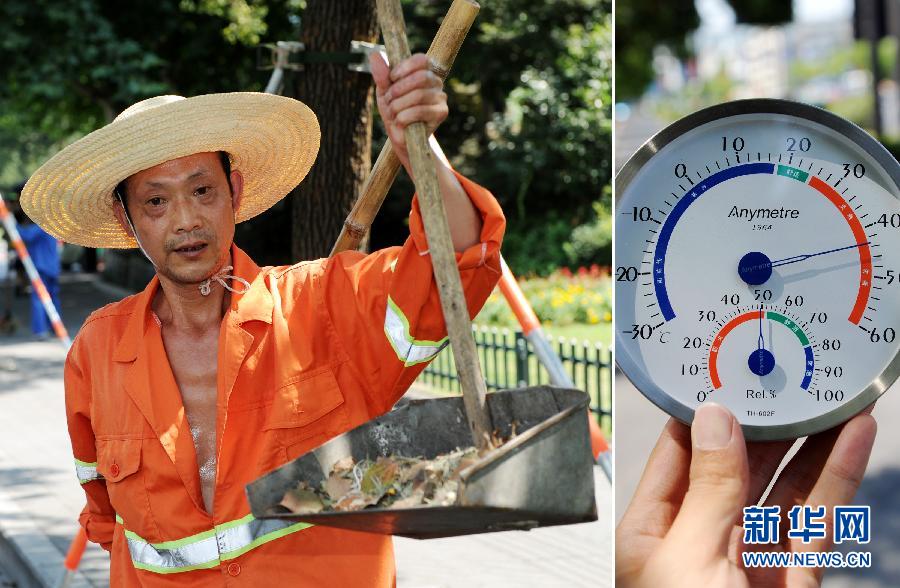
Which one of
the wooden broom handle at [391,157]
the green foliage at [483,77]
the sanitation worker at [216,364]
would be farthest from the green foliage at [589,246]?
the sanitation worker at [216,364]

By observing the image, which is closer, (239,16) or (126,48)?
(126,48)

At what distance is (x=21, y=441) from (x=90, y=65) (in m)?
9.13

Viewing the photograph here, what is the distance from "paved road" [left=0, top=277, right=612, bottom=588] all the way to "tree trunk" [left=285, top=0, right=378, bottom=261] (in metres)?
1.65

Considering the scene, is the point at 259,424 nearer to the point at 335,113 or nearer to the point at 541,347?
the point at 541,347

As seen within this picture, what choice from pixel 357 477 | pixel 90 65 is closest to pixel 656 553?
pixel 357 477

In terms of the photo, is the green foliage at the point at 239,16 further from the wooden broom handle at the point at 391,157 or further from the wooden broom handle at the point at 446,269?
the wooden broom handle at the point at 446,269

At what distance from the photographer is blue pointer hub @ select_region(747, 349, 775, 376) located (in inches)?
90.4

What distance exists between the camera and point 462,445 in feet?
7.76

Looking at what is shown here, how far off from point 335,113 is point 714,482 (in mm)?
3334

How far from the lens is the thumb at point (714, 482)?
2.20m

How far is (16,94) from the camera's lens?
18.4m

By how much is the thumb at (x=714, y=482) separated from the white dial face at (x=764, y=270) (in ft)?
0.25

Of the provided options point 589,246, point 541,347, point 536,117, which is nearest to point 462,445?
point 541,347

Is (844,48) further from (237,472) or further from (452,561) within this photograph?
(237,472)
